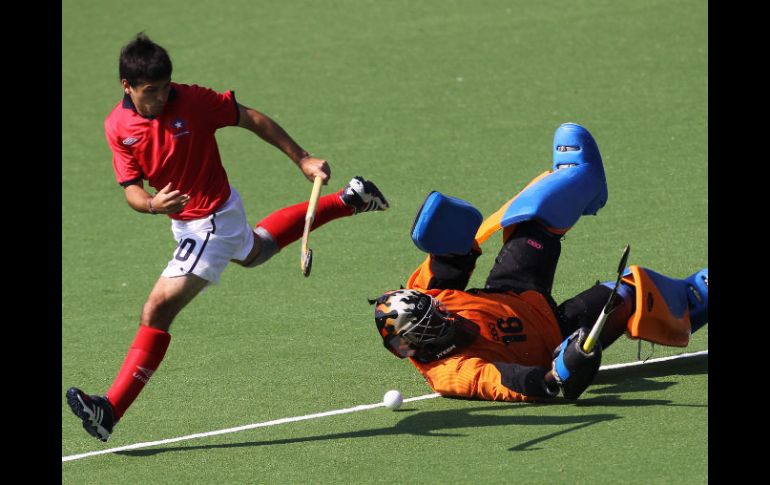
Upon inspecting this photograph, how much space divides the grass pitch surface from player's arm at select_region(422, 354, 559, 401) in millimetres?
92

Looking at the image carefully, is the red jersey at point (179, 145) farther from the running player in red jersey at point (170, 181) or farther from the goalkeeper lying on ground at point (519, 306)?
the goalkeeper lying on ground at point (519, 306)

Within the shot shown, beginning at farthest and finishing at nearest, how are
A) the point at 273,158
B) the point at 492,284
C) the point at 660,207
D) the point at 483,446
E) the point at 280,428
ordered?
the point at 273,158
the point at 660,207
the point at 492,284
the point at 280,428
the point at 483,446

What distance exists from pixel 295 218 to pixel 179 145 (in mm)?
905

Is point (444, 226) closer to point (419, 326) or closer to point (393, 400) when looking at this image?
point (419, 326)

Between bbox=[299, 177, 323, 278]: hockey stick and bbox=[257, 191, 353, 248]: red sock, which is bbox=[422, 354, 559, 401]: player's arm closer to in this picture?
bbox=[299, 177, 323, 278]: hockey stick

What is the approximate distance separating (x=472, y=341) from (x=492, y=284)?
0.54 metres

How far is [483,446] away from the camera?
613cm

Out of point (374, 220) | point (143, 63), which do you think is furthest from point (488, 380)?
point (374, 220)

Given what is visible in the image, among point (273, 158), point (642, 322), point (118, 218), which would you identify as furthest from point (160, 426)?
point (273, 158)

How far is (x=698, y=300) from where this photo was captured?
283 inches

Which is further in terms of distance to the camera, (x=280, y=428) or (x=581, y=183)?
(x=581, y=183)

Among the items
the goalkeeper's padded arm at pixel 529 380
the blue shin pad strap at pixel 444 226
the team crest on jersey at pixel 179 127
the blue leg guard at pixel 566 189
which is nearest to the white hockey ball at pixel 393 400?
the goalkeeper's padded arm at pixel 529 380

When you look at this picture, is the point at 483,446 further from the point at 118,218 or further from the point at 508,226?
the point at 118,218

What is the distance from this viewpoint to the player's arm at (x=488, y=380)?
21.4 feet
